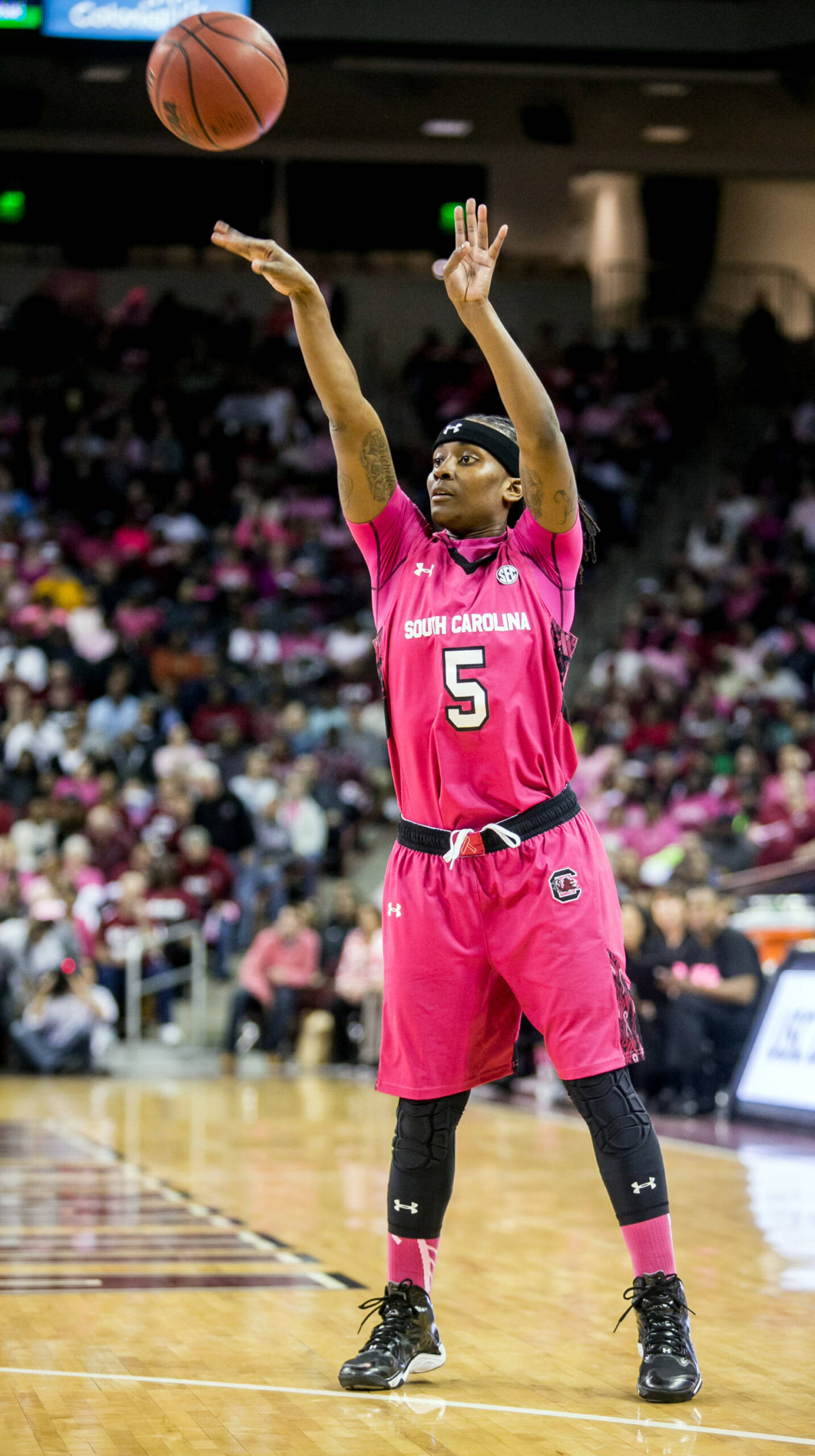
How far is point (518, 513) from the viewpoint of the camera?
4375mm

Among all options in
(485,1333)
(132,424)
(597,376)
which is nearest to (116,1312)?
(485,1333)

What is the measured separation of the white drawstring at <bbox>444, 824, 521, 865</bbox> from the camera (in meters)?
4.04

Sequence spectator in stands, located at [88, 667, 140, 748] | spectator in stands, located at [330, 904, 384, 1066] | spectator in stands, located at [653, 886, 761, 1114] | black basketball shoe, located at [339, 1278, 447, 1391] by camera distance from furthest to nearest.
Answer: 1. spectator in stands, located at [88, 667, 140, 748]
2. spectator in stands, located at [330, 904, 384, 1066]
3. spectator in stands, located at [653, 886, 761, 1114]
4. black basketball shoe, located at [339, 1278, 447, 1391]

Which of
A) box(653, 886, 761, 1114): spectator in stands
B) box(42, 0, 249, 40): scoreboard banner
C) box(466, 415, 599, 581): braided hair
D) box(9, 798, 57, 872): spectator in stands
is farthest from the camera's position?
box(42, 0, 249, 40): scoreboard banner

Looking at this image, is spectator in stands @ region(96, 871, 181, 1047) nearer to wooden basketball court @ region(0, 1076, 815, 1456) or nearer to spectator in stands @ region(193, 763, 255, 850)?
spectator in stands @ region(193, 763, 255, 850)

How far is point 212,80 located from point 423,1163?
111 inches

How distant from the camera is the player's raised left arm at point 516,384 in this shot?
3.91 m

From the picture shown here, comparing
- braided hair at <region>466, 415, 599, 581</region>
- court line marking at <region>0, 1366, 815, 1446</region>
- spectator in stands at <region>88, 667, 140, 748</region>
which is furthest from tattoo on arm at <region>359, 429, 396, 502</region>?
spectator in stands at <region>88, 667, 140, 748</region>

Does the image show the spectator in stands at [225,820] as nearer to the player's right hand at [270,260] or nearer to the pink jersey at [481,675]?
the pink jersey at [481,675]

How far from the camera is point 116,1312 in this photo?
4.79 metres

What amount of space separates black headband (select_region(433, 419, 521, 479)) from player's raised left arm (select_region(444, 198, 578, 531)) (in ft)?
0.66

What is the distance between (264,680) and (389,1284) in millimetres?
14294

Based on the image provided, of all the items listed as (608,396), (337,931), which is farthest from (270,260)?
(608,396)

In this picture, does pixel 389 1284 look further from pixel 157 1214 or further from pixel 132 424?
pixel 132 424
